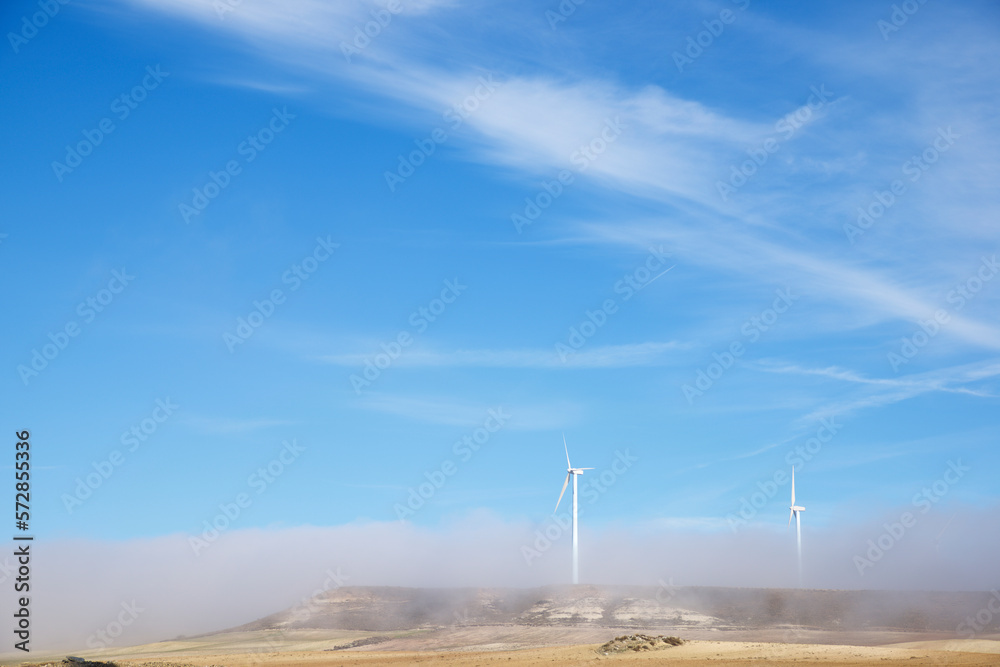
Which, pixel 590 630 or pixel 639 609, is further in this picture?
pixel 639 609

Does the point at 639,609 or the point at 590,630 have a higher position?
the point at 639,609

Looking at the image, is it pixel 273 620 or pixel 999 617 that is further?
pixel 273 620

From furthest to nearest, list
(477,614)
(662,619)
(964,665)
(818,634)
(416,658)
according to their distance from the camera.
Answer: (477,614)
(662,619)
(818,634)
(416,658)
(964,665)

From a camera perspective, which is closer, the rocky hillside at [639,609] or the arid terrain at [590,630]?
the arid terrain at [590,630]

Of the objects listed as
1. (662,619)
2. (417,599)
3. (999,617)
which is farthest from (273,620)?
(999,617)

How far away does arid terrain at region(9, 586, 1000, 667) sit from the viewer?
65.6m

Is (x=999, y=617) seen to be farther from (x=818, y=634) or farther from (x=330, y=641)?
(x=330, y=641)

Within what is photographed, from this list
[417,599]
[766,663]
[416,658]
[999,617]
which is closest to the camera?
[766,663]

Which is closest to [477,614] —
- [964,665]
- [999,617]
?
[999,617]

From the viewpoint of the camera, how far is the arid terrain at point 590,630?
215 ft

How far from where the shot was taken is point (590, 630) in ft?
333

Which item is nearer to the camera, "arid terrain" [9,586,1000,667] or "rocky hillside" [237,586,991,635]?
"arid terrain" [9,586,1000,667]

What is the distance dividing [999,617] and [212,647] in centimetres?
9454

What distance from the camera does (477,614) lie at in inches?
5162
